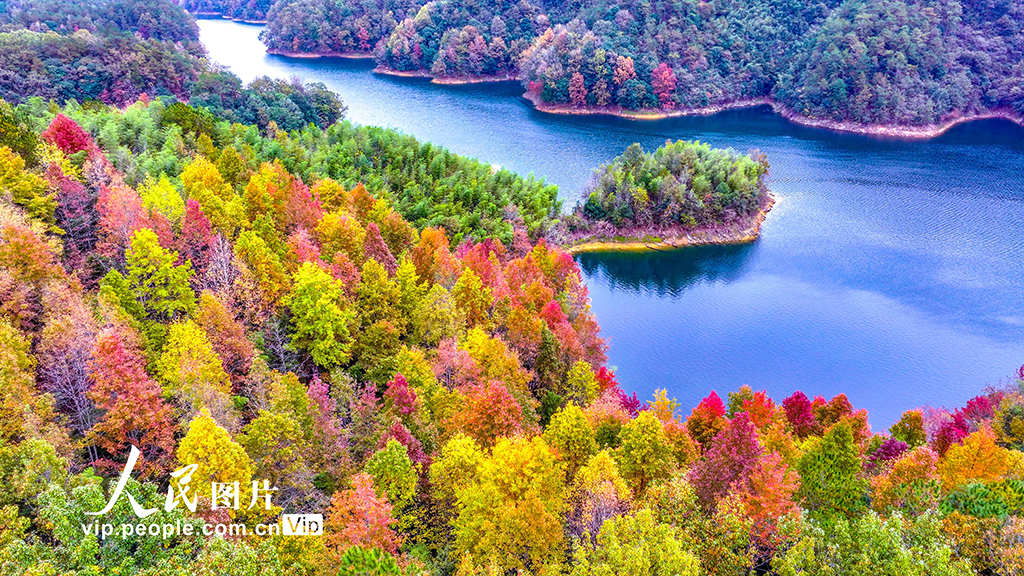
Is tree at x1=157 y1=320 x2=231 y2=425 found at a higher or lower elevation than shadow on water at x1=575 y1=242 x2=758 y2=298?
higher

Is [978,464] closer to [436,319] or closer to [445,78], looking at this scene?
[436,319]

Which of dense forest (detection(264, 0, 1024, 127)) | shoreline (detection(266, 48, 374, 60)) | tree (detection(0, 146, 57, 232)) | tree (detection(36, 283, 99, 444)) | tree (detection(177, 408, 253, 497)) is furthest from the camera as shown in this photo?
shoreline (detection(266, 48, 374, 60))

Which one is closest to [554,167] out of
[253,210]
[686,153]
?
[686,153]

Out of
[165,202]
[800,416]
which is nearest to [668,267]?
[800,416]

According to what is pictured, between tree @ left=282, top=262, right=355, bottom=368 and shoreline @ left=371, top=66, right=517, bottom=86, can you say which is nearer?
tree @ left=282, top=262, right=355, bottom=368

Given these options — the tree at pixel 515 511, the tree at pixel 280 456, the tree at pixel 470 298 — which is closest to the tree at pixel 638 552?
the tree at pixel 515 511

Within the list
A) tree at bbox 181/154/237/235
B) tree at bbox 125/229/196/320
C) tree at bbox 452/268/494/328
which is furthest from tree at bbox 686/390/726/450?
tree at bbox 181/154/237/235

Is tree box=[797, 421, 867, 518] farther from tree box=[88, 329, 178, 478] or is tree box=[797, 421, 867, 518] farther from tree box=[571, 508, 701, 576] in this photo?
tree box=[88, 329, 178, 478]
